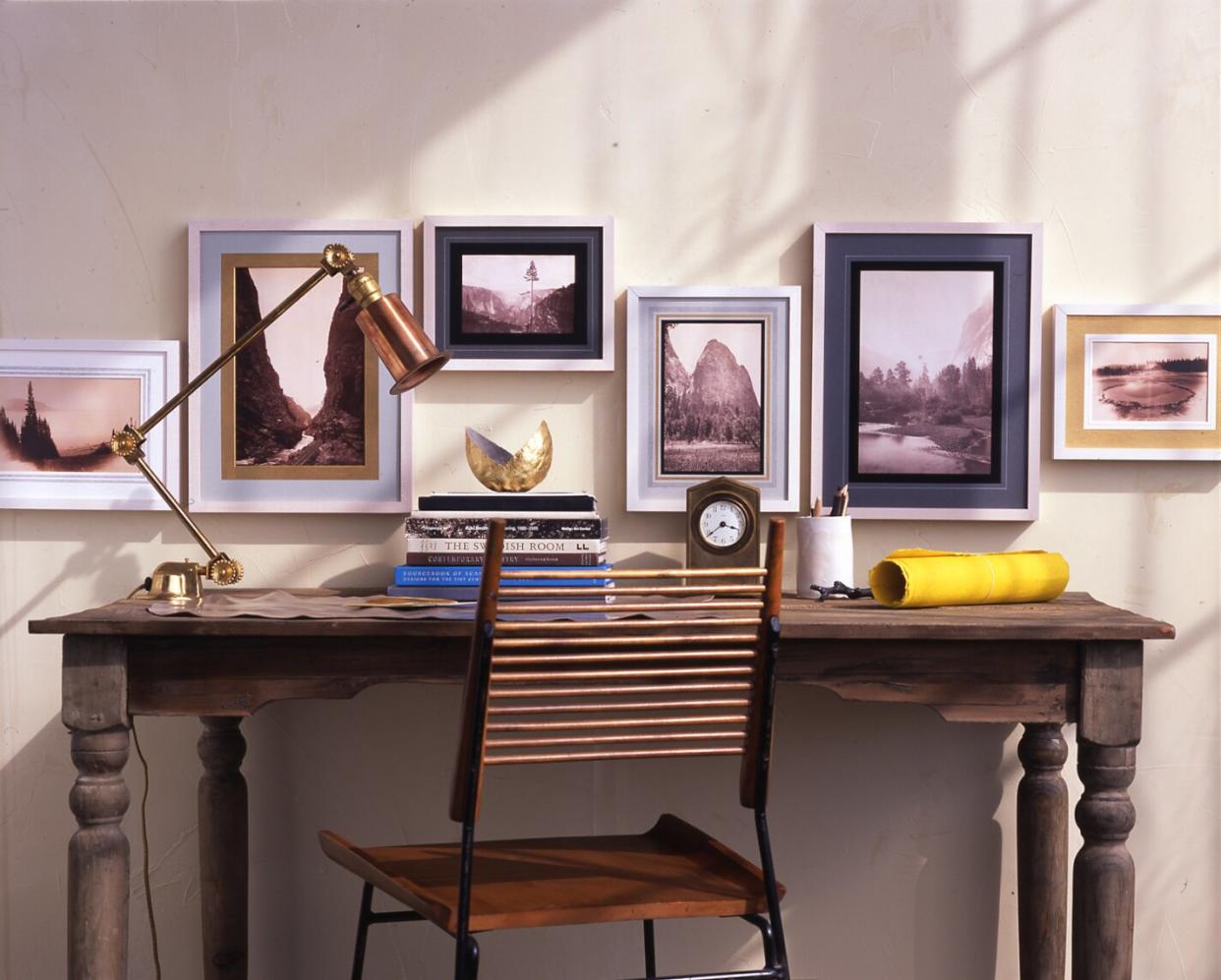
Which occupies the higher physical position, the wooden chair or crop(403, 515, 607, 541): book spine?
crop(403, 515, 607, 541): book spine

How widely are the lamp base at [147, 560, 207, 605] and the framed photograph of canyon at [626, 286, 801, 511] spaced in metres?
0.81

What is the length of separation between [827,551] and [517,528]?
21.7 inches

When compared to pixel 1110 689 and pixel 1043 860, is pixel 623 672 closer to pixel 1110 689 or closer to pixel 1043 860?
pixel 1110 689

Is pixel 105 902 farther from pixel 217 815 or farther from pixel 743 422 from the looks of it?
pixel 743 422

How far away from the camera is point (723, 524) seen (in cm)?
232

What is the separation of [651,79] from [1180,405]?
1.20 metres

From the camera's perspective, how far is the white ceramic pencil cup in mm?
2248

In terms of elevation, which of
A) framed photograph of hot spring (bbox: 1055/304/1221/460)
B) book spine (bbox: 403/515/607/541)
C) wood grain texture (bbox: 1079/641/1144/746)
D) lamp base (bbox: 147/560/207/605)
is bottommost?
wood grain texture (bbox: 1079/641/1144/746)

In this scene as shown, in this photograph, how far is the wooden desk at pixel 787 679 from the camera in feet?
6.14

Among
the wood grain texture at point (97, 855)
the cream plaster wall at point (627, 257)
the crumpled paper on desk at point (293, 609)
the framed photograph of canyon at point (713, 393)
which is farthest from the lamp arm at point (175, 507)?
the framed photograph of canyon at point (713, 393)

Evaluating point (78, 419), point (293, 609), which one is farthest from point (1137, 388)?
point (78, 419)

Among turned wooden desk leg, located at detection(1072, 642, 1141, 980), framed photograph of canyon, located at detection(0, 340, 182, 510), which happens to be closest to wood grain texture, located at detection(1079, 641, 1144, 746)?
turned wooden desk leg, located at detection(1072, 642, 1141, 980)

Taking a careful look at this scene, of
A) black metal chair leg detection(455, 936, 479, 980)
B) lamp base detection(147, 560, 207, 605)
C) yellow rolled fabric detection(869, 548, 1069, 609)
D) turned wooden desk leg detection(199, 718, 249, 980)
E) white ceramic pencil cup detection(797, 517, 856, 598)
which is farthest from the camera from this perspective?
turned wooden desk leg detection(199, 718, 249, 980)

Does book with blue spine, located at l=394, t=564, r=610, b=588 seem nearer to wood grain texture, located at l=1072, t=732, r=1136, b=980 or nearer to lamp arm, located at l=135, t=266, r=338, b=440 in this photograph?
lamp arm, located at l=135, t=266, r=338, b=440
